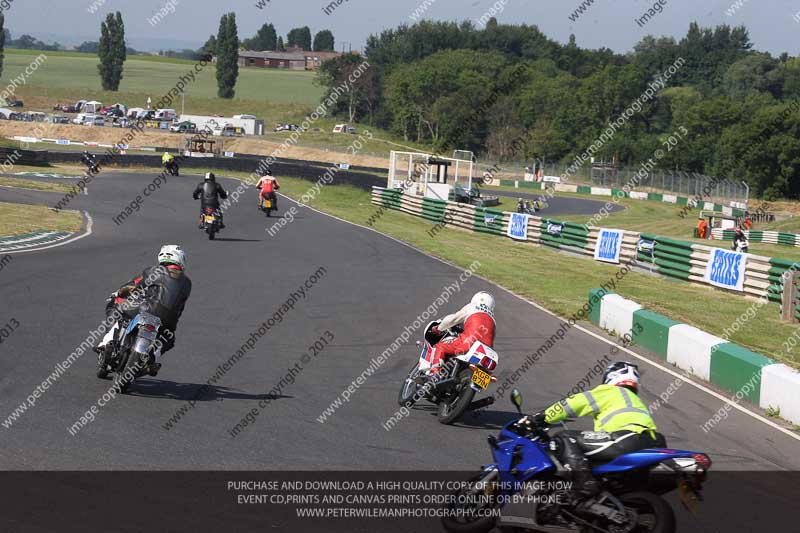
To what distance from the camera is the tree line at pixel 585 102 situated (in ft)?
246

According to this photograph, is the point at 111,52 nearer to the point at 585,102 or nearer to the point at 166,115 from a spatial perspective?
the point at 166,115

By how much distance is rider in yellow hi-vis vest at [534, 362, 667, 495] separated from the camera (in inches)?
251

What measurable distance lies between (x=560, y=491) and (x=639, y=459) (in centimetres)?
54

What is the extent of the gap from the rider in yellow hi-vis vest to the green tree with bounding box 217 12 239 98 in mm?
120363

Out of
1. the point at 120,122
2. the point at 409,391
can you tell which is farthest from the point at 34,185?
the point at 120,122

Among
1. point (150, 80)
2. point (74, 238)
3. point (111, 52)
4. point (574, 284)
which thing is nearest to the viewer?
point (574, 284)

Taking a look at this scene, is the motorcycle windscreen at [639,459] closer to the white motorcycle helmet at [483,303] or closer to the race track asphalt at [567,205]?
the white motorcycle helmet at [483,303]

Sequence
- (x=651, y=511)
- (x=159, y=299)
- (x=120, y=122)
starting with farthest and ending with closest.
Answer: (x=120, y=122) < (x=159, y=299) < (x=651, y=511)

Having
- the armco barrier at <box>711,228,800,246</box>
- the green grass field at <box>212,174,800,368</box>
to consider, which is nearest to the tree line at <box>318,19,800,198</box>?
the armco barrier at <box>711,228,800,246</box>

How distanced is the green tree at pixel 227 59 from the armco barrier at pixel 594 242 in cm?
8003

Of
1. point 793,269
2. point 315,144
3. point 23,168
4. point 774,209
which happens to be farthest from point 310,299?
point 315,144

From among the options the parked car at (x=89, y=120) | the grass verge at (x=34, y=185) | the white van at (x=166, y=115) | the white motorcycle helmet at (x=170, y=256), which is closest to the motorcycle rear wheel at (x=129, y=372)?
the white motorcycle helmet at (x=170, y=256)

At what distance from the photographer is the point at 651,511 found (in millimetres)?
6062

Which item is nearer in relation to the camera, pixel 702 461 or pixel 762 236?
pixel 702 461
